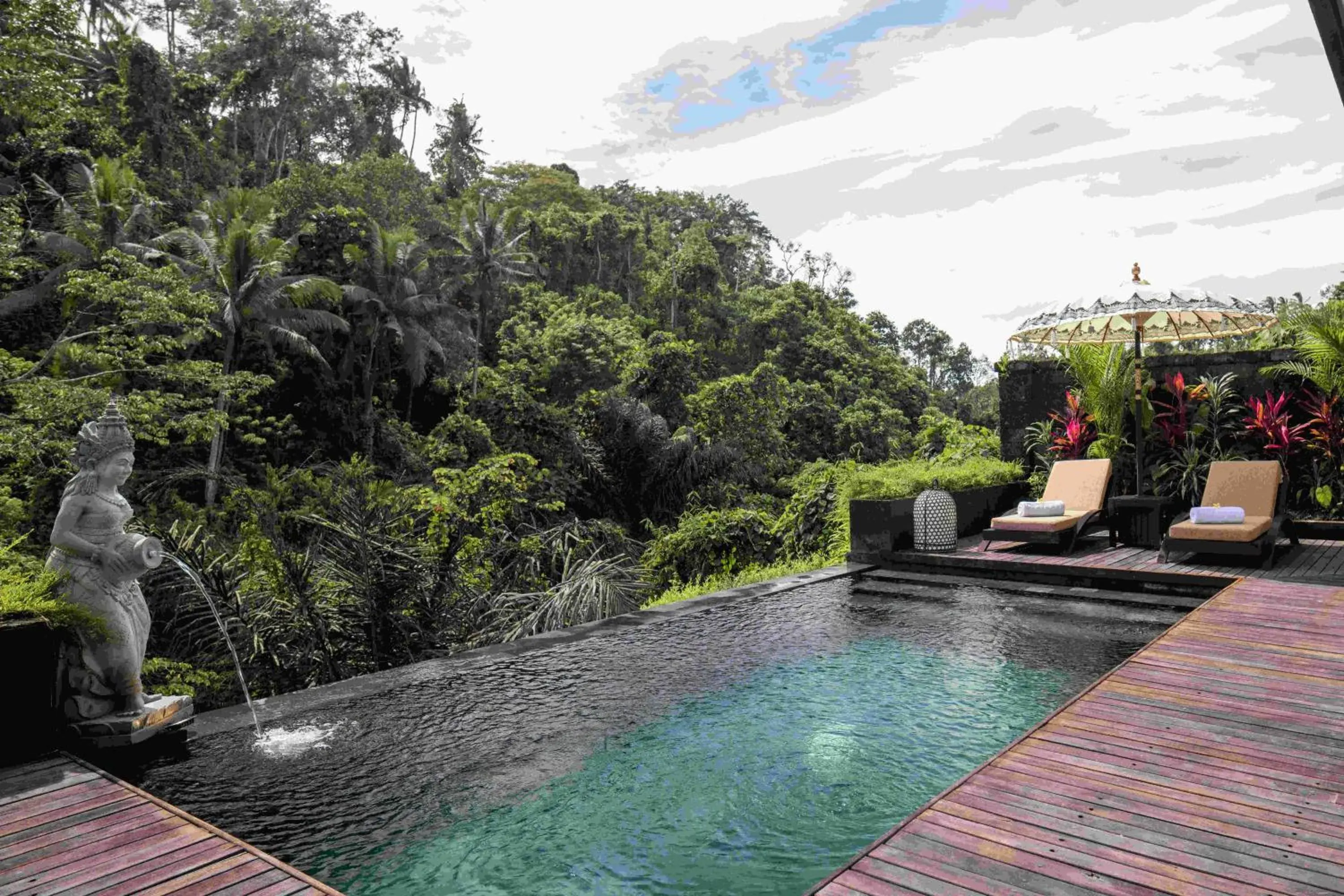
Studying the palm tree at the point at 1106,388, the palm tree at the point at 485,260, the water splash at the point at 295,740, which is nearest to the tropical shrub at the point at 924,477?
the palm tree at the point at 1106,388

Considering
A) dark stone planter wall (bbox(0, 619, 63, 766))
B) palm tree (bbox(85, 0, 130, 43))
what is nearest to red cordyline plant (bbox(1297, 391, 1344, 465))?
dark stone planter wall (bbox(0, 619, 63, 766))

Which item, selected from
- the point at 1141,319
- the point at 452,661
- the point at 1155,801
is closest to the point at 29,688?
the point at 452,661

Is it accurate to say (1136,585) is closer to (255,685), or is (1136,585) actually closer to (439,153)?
(255,685)

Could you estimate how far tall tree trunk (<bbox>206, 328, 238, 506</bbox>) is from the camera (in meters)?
18.3

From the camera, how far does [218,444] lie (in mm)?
19047

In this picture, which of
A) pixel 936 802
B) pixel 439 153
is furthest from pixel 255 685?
pixel 439 153

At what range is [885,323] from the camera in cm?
4141

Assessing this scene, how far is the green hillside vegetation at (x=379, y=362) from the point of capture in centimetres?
717

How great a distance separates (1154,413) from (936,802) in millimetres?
7977

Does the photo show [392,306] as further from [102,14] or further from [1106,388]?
[102,14]

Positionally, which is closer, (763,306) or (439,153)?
(763,306)

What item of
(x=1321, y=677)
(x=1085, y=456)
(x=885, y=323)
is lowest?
(x=1321, y=677)

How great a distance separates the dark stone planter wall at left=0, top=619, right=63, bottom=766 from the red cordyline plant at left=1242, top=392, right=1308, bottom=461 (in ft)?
32.7

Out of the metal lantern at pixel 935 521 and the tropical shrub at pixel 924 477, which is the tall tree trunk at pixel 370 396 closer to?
the tropical shrub at pixel 924 477
